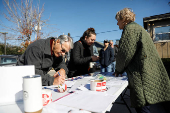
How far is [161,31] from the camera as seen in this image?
8016 mm

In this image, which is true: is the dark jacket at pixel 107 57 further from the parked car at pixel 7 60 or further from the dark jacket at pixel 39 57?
the parked car at pixel 7 60

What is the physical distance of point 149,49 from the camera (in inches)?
51.2

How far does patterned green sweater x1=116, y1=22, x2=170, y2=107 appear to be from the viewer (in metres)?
1.24

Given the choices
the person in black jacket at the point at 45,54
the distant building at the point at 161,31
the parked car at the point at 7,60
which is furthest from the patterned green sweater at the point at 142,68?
the distant building at the point at 161,31

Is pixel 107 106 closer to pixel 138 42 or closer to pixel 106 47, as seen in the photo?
pixel 138 42

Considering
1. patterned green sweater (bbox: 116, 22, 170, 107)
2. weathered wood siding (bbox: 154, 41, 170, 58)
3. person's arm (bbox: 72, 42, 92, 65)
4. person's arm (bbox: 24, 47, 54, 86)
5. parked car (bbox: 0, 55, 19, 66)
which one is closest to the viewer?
patterned green sweater (bbox: 116, 22, 170, 107)

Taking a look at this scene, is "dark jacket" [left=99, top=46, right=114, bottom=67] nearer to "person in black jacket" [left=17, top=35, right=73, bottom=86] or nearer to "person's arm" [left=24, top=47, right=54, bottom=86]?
"person in black jacket" [left=17, top=35, right=73, bottom=86]

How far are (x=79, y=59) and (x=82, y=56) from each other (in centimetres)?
16

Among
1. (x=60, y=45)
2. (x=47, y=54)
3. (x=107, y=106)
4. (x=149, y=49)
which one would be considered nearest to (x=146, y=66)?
(x=149, y=49)

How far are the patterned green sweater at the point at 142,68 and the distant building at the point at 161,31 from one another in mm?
7927

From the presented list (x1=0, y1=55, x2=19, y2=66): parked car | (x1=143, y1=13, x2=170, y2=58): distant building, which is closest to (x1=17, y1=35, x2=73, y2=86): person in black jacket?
(x1=0, y1=55, x2=19, y2=66): parked car

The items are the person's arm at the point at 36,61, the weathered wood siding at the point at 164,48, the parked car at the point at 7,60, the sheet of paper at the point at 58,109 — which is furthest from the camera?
the weathered wood siding at the point at 164,48

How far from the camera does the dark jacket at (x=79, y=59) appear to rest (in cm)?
209

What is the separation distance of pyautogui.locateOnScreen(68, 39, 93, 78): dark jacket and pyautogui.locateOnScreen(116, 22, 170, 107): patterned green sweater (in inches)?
34.3
